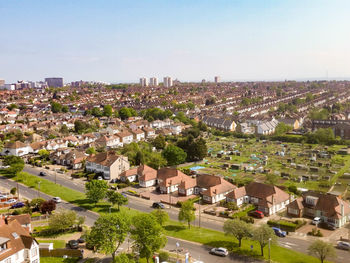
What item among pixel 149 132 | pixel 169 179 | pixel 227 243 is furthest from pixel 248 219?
pixel 149 132

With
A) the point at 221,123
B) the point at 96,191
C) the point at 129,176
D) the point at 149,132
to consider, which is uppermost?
the point at 221,123

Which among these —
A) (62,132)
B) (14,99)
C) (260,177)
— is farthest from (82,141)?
(14,99)

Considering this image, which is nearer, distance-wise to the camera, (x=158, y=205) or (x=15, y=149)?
(x=158, y=205)

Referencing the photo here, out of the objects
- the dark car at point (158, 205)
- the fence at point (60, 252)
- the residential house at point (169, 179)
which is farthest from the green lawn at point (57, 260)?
the residential house at point (169, 179)

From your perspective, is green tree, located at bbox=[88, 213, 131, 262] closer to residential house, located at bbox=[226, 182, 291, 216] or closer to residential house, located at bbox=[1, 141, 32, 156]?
residential house, located at bbox=[226, 182, 291, 216]

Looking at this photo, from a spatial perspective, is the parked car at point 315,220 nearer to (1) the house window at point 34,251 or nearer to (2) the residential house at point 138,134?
(1) the house window at point 34,251

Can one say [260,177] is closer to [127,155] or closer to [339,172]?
[339,172]

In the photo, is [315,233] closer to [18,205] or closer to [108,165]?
[108,165]
